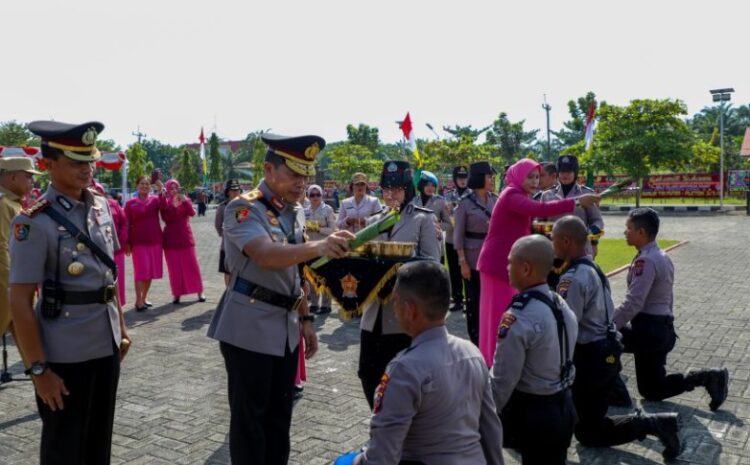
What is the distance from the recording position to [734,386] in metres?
6.12

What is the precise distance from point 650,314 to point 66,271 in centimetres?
476

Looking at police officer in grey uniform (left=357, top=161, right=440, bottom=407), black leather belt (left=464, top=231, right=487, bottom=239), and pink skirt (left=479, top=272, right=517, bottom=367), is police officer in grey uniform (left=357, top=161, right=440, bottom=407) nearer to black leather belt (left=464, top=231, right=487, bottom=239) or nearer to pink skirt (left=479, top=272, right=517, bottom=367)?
pink skirt (left=479, top=272, right=517, bottom=367)

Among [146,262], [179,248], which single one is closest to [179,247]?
[179,248]

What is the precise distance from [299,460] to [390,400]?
99.4 inches

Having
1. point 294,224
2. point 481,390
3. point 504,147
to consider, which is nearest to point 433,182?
point 294,224

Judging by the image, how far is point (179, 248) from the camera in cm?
1068

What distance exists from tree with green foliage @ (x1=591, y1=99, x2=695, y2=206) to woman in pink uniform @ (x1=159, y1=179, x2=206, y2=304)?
2915 centimetres

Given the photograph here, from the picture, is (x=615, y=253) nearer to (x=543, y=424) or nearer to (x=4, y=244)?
(x=543, y=424)

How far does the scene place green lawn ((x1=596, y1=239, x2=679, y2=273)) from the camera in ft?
46.8

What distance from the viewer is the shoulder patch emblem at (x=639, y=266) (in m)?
5.58

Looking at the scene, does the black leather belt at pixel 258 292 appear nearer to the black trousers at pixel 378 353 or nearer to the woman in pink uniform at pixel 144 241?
the black trousers at pixel 378 353

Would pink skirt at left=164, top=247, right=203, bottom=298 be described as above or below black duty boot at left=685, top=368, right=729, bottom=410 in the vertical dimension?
above

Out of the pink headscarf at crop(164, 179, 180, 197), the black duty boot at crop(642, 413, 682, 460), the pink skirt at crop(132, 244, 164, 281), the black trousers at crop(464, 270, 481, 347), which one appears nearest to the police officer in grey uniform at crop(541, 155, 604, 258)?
the black trousers at crop(464, 270, 481, 347)

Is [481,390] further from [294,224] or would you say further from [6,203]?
Result: [6,203]
